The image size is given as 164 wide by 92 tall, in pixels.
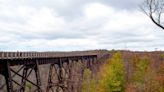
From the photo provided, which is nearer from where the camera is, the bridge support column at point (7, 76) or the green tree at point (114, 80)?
the bridge support column at point (7, 76)

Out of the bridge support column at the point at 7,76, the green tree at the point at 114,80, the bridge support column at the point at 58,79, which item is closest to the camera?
the bridge support column at the point at 7,76

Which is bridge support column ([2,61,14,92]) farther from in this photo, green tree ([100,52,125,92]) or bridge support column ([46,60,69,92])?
green tree ([100,52,125,92])

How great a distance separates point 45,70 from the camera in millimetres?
103438

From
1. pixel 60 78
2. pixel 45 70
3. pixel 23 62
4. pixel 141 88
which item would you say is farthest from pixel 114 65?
pixel 45 70

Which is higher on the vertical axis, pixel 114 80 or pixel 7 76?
pixel 7 76

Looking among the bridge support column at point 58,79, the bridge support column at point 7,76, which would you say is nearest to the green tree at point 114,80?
the bridge support column at point 58,79

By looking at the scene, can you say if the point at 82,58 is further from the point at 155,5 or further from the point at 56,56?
the point at 155,5

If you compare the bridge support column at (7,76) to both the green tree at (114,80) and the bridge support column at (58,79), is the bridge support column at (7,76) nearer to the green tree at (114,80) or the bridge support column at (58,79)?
the bridge support column at (58,79)

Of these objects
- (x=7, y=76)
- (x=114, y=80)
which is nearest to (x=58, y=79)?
(x=114, y=80)

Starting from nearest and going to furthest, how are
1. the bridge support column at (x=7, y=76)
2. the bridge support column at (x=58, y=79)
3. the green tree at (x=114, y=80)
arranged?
the bridge support column at (x=7, y=76) < the bridge support column at (x=58, y=79) < the green tree at (x=114, y=80)

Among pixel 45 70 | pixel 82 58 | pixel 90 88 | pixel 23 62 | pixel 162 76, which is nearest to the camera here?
pixel 23 62

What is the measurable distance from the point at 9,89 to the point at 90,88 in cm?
3951

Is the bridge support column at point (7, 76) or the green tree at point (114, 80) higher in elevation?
the bridge support column at point (7, 76)

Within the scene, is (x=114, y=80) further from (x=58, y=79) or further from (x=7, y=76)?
(x=7, y=76)
